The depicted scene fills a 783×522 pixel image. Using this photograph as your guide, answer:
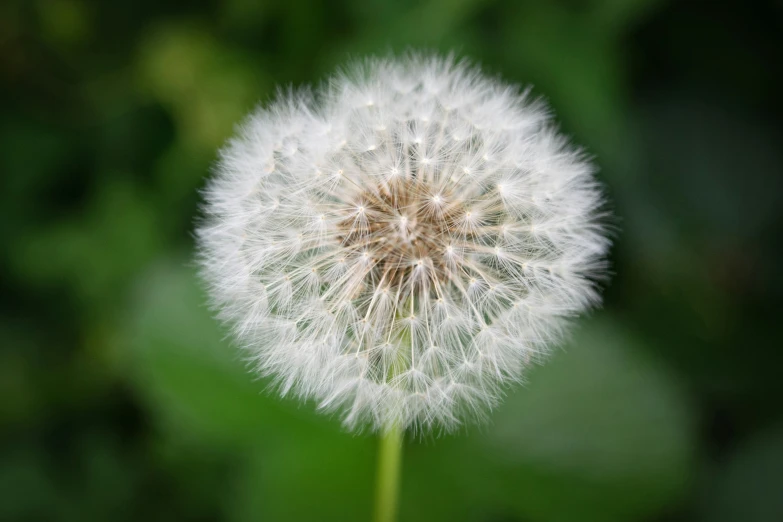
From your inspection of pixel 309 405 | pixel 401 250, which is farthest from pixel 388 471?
pixel 309 405

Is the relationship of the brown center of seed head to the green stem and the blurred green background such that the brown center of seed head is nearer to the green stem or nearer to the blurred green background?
the green stem

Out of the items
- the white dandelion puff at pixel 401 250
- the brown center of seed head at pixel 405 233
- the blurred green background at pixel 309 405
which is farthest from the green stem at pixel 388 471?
the blurred green background at pixel 309 405

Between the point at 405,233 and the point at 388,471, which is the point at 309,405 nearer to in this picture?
the point at 388,471

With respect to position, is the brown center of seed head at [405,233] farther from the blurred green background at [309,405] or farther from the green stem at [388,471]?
the blurred green background at [309,405]

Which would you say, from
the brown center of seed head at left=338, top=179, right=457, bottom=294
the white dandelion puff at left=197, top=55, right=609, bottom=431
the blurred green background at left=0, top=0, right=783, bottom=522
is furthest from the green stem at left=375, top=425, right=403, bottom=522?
the blurred green background at left=0, top=0, right=783, bottom=522

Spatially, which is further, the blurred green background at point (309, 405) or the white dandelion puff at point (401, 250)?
the blurred green background at point (309, 405)

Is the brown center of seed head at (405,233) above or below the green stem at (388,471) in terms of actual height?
above
